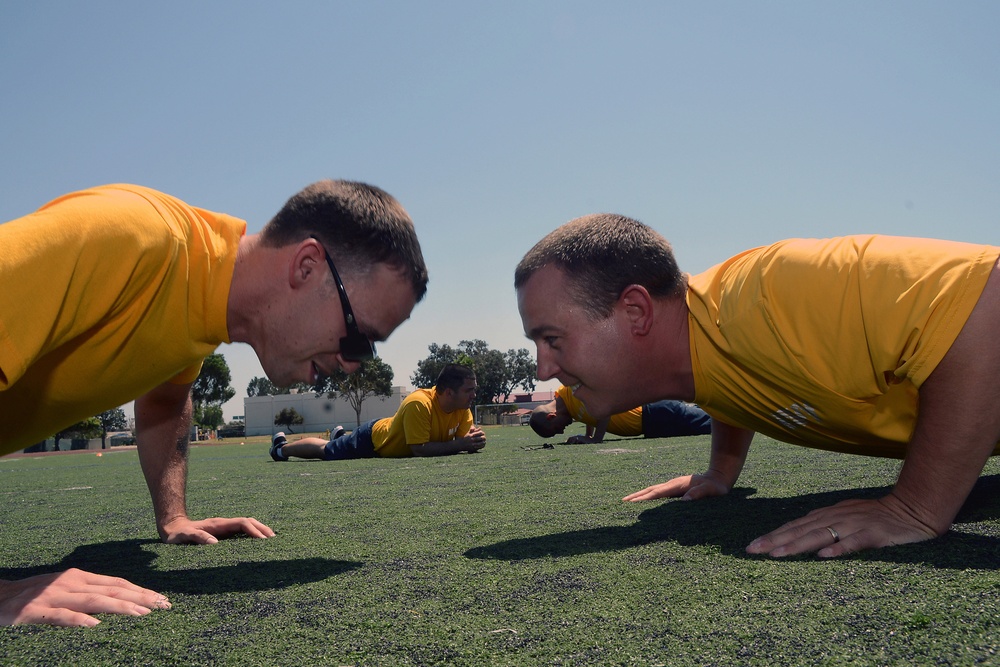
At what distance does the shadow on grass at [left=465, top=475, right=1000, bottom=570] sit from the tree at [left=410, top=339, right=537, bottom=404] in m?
85.8

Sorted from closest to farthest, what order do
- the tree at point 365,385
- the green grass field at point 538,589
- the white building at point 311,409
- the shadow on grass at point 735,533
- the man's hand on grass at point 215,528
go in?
1. the green grass field at point 538,589
2. the shadow on grass at point 735,533
3. the man's hand on grass at point 215,528
4. the tree at point 365,385
5. the white building at point 311,409

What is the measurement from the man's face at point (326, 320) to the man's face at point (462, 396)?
6.97 metres

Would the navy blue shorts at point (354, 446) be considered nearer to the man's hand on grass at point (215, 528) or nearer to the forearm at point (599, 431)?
the forearm at point (599, 431)

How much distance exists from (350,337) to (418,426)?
7138mm

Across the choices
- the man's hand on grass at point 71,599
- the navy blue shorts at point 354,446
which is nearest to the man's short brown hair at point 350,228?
the man's hand on grass at point 71,599

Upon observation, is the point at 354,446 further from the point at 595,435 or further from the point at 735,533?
the point at 735,533

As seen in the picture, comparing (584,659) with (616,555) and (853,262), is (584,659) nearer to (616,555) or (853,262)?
(616,555)

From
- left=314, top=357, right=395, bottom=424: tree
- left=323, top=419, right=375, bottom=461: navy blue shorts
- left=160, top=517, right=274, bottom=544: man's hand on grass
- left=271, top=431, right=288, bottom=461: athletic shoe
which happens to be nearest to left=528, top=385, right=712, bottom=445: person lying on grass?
left=323, top=419, right=375, bottom=461: navy blue shorts

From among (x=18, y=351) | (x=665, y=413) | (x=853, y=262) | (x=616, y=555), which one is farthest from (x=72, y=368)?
(x=665, y=413)

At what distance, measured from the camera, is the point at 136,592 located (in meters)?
1.82

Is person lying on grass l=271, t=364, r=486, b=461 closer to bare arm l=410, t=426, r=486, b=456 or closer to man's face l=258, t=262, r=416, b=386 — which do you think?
bare arm l=410, t=426, r=486, b=456

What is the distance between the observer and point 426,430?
9.39 meters

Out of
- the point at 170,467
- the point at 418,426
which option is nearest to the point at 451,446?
the point at 418,426

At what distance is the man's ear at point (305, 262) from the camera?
2238 millimetres
